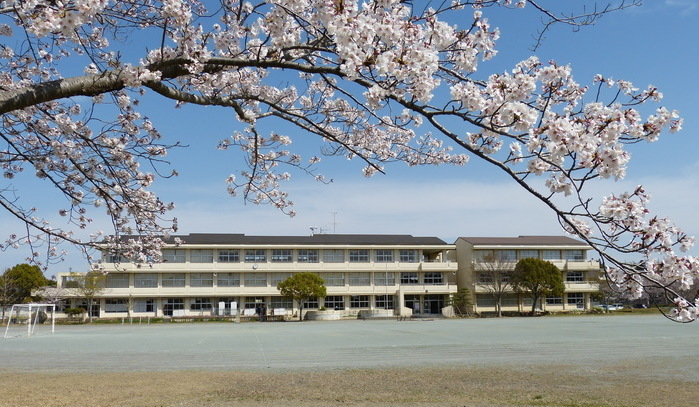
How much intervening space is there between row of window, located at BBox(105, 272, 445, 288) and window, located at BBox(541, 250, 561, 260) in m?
10.5

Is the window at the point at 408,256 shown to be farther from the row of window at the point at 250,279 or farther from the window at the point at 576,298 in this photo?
the window at the point at 576,298

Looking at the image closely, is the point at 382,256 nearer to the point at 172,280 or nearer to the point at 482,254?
the point at 482,254

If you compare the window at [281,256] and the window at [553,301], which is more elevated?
the window at [281,256]

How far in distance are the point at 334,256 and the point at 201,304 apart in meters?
13.5

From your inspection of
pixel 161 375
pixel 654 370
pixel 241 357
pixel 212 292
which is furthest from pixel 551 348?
pixel 212 292

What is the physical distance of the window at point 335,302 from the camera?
183 ft

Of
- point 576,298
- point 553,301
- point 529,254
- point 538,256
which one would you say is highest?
point 529,254

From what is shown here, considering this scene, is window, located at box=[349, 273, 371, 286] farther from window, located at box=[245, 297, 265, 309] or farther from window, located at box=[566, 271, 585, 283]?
window, located at box=[566, 271, 585, 283]

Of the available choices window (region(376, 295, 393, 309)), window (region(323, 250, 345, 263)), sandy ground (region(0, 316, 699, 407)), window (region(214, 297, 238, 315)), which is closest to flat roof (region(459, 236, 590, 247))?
window (region(376, 295, 393, 309))

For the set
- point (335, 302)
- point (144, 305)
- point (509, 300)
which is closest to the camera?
point (144, 305)

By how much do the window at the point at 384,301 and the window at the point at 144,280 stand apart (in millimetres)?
21445

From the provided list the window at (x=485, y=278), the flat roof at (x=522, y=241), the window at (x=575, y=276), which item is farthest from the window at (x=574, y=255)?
the window at (x=485, y=278)

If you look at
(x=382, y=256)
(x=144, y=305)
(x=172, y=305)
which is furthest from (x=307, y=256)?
(x=144, y=305)

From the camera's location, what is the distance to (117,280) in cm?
5147
